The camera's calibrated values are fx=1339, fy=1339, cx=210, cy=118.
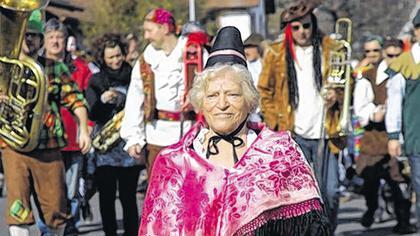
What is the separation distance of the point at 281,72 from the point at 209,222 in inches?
186

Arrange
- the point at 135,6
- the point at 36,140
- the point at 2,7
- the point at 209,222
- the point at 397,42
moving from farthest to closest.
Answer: the point at 135,6 → the point at 397,42 → the point at 36,140 → the point at 2,7 → the point at 209,222

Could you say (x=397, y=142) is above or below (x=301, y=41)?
below

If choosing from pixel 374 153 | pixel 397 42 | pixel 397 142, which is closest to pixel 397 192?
pixel 374 153

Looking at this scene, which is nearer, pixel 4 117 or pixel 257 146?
pixel 257 146

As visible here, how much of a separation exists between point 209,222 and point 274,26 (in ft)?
144

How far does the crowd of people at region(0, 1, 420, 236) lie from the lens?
17.5ft

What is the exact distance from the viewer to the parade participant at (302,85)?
32.3ft

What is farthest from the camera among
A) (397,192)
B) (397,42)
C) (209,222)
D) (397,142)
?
(397,42)

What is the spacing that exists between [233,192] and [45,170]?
3.76m

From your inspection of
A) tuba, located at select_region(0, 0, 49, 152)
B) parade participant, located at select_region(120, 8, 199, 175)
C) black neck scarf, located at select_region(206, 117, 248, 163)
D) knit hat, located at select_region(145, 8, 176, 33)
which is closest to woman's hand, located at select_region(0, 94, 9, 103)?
tuba, located at select_region(0, 0, 49, 152)

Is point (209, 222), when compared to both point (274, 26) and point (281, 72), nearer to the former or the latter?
point (281, 72)

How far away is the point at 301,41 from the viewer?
9.88 metres

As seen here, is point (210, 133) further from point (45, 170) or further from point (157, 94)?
point (157, 94)

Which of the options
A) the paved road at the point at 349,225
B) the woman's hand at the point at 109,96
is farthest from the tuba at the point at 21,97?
the paved road at the point at 349,225
